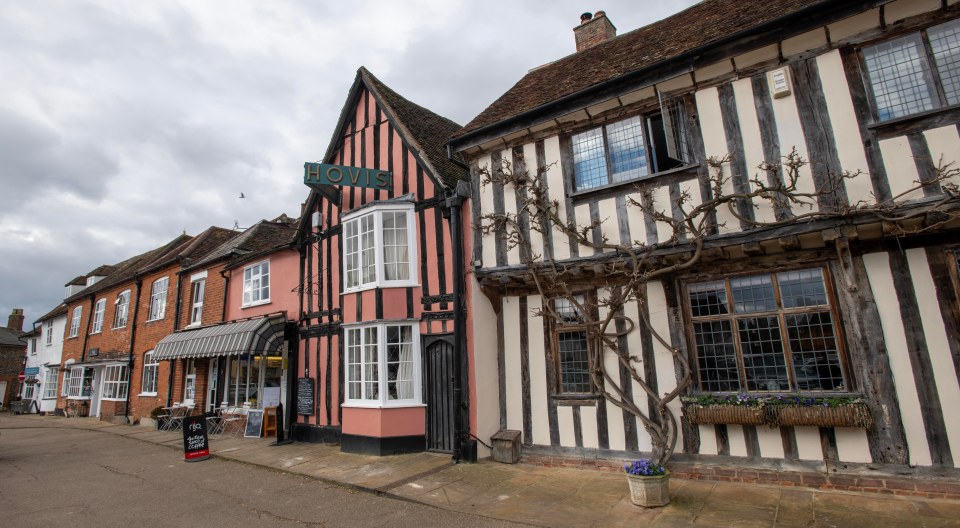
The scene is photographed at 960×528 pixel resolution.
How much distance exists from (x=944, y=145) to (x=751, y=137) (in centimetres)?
210

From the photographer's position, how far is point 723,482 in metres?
6.60

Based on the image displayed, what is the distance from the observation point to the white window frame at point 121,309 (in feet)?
68.1

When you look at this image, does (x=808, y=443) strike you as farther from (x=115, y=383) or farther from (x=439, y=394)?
(x=115, y=383)

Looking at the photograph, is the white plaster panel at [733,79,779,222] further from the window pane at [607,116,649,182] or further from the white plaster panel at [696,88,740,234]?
the window pane at [607,116,649,182]

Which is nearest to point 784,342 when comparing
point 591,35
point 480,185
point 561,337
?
point 561,337

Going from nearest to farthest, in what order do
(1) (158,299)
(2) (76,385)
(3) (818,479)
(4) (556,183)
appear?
(3) (818,479), (4) (556,183), (1) (158,299), (2) (76,385)

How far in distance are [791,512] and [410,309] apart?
7.27 meters

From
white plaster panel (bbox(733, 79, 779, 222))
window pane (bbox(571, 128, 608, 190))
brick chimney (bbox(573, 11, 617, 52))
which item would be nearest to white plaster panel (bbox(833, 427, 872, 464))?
white plaster panel (bbox(733, 79, 779, 222))

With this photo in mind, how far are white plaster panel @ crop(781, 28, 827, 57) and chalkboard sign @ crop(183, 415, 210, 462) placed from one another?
13448 mm

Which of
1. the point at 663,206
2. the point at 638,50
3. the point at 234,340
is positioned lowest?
the point at 234,340

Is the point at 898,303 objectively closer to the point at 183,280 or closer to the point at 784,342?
the point at 784,342

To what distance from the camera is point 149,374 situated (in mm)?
18266

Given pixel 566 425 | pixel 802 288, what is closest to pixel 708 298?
pixel 802 288

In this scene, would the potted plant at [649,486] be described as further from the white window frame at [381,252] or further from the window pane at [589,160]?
the white window frame at [381,252]
